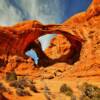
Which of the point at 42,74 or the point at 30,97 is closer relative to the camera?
the point at 30,97

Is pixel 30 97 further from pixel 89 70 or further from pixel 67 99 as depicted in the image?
pixel 89 70

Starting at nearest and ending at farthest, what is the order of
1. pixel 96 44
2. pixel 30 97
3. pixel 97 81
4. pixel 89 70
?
pixel 30 97
pixel 97 81
pixel 89 70
pixel 96 44

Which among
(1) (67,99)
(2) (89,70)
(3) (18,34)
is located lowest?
(1) (67,99)

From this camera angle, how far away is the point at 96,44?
34.8 metres

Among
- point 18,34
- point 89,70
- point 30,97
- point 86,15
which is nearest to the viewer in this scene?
point 30,97

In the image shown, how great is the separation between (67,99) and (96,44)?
665 inches

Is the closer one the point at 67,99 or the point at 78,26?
the point at 67,99

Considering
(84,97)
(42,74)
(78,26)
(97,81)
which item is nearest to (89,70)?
(97,81)

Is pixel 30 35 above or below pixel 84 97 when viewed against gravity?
above

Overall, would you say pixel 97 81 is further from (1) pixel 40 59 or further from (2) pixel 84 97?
(1) pixel 40 59

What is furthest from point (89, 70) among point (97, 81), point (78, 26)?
point (78, 26)

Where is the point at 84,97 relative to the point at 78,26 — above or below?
below

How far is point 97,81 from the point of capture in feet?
95.7

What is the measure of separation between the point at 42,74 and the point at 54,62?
4801 millimetres
